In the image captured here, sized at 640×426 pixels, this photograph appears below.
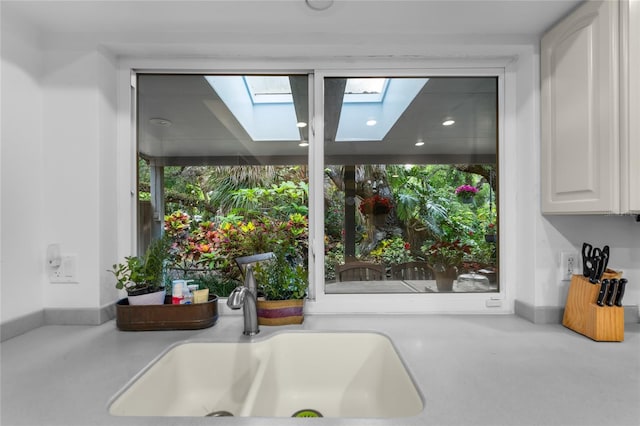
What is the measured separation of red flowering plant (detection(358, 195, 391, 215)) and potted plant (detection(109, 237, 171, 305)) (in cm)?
96

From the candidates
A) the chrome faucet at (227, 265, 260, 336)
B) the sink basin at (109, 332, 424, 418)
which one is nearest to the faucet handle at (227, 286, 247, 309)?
the chrome faucet at (227, 265, 260, 336)

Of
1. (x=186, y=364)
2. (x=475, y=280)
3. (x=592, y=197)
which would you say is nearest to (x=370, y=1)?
(x=592, y=197)

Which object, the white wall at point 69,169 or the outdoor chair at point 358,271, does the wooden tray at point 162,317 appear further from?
the outdoor chair at point 358,271

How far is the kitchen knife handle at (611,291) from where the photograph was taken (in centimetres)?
125

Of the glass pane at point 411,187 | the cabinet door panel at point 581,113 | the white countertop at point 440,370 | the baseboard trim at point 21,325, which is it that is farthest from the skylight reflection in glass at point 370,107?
the baseboard trim at point 21,325

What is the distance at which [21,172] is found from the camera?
1.33 metres

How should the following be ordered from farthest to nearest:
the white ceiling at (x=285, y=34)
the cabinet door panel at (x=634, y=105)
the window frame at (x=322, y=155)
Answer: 1. the window frame at (x=322, y=155)
2. the white ceiling at (x=285, y=34)
3. the cabinet door panel at (x=634, y=105)

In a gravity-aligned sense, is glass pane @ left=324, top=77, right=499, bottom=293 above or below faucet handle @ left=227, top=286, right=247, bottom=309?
above

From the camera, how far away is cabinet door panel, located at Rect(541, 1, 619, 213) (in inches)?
43.9

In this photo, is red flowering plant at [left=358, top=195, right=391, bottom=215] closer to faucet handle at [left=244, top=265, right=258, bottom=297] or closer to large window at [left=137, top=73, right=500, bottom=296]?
large window at [left=137, top=73, right=500, bottom=296]

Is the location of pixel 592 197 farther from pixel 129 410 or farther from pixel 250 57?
pixel 129 410

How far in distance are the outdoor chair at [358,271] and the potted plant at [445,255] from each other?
0.27 metres

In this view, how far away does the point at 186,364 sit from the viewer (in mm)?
1271

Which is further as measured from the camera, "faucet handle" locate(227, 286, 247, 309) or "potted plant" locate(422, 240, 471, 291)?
"potted plant" locate(422, 240, 471, 291)
